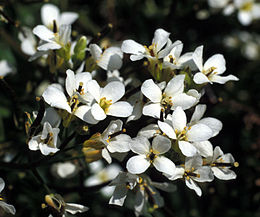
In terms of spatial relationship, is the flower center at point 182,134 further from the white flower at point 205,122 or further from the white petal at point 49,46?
the white petal at point 49,46

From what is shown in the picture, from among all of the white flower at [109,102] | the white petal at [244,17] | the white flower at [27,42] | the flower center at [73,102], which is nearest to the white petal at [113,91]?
the white flower at [109,102]

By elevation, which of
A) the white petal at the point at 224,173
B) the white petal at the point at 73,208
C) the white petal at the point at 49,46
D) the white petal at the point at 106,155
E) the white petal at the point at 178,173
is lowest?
the white petal at the point at 73,208

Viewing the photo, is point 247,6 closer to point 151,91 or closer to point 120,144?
point 151,91

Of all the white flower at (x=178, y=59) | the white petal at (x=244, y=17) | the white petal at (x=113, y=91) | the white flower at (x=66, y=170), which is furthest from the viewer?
the white petal at (x=244, y=17)

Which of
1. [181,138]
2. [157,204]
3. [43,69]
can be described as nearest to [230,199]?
[157,204]

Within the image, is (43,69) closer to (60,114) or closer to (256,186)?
(60,114)

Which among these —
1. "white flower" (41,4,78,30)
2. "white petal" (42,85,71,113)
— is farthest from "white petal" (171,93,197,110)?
"white flower" (41,4,78,30)

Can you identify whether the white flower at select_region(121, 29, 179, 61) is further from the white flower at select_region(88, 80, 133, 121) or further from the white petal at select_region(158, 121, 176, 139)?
the white petal at select_region(158, 121, 176, 139)
